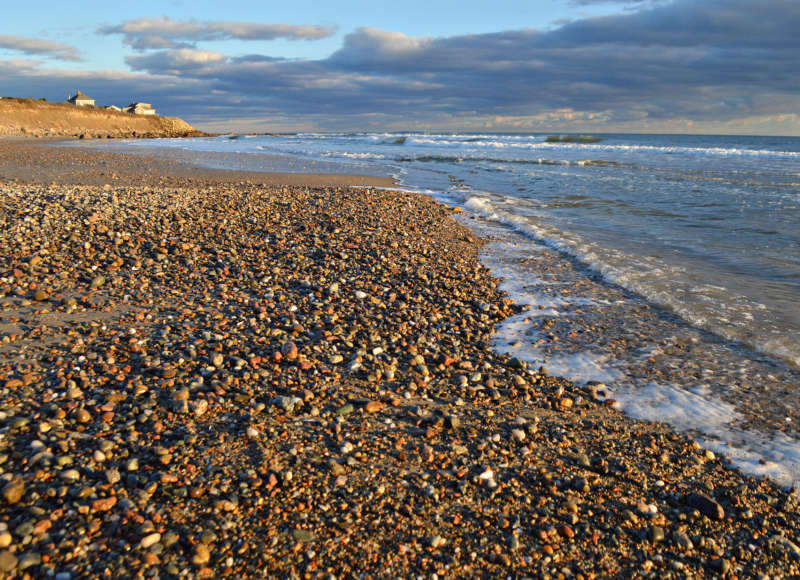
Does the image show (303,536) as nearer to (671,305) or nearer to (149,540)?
(149,540)

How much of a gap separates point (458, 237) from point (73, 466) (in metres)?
9.32

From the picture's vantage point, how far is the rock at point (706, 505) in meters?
3.31

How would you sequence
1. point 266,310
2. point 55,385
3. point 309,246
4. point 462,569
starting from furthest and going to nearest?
point 309,246 < point 266,310 < point 55,385 < point 462,569

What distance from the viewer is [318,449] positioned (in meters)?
3.69

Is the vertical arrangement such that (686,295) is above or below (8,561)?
above

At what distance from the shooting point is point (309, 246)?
9.34 m

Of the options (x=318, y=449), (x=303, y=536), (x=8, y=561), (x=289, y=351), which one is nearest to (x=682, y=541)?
(x=303, y=536)

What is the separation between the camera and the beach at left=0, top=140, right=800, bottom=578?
2.81 m

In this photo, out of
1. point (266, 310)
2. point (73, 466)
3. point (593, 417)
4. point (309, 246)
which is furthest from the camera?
point (309, 246)

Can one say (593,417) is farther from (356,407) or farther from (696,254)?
(696,254)

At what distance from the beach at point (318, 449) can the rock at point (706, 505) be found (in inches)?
0.7

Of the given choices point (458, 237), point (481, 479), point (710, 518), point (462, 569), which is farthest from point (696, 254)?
point (462, 569)

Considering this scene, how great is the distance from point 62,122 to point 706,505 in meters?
86.3

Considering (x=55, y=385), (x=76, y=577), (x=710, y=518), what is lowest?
(x=710, y=518)
